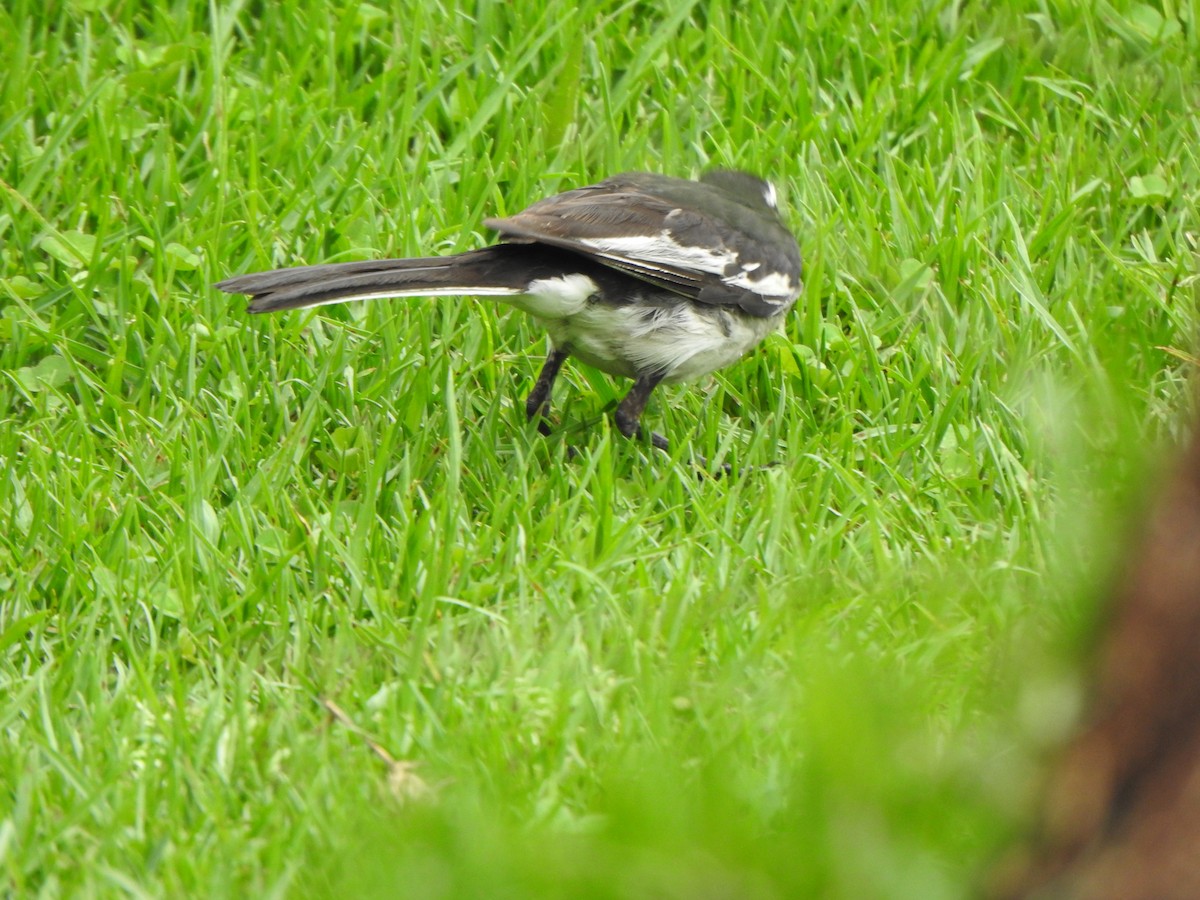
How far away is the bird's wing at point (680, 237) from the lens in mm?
4793

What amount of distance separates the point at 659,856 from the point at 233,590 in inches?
111

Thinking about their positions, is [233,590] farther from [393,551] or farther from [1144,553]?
[1144,553]

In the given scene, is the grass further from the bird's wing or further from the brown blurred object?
the bird's wing

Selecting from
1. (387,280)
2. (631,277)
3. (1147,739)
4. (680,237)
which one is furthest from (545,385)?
(1147,739)

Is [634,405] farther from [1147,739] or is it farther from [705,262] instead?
[1147,739]

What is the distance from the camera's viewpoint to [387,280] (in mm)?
4469

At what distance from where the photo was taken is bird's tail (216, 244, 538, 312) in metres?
4.35

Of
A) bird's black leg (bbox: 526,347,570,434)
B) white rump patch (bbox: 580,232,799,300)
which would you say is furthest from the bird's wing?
bird's black leg (bbox: 526,347,570,434)

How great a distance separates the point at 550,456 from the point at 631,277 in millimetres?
682

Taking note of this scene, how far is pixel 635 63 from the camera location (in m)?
6.71

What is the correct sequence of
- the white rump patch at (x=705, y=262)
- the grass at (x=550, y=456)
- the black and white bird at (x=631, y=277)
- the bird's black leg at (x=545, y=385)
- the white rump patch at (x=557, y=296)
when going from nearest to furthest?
1. the grass at (x=550, y=456)
2. the black and white bird at (x=631, y=277)
3. the white rump patch at (x=557, y=296)
4. the white rump patch at (x=705, y=262)
5. the bird's black leg at (x=545, y=385)

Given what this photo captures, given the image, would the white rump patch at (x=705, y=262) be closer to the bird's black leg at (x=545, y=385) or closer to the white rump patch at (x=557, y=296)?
the white rump patch at (x=557, y=296)

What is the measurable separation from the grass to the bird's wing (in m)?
Result: 0.40

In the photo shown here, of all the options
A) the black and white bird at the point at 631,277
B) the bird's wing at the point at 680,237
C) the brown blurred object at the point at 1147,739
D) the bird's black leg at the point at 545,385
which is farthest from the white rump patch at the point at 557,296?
the brown blurred object at the point at 1147,739
